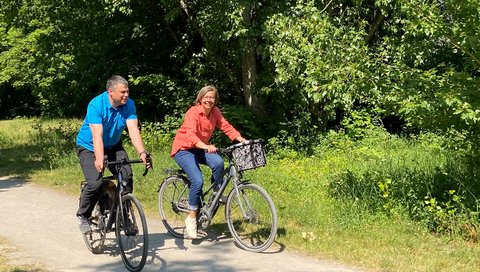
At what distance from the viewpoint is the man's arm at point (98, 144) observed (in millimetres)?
5496

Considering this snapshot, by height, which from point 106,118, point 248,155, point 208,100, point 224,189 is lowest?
point 224,189

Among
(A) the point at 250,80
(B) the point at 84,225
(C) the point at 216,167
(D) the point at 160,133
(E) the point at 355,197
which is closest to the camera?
(B) the point at 84,225

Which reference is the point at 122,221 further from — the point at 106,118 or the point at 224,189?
the point at 224,189

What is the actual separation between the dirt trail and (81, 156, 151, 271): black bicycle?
172 millimetres

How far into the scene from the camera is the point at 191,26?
15430 mm

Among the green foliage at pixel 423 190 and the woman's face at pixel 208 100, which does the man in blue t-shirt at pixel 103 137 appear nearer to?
the woman's face at pixel 208 100

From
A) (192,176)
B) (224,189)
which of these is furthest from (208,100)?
(224,189)

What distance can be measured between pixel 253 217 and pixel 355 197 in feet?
7.21

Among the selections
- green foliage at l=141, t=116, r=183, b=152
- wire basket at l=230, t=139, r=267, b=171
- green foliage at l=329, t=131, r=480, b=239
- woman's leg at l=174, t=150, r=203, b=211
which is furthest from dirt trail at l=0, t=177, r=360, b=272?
green foliage at l=141, t=116, r=183, b=152

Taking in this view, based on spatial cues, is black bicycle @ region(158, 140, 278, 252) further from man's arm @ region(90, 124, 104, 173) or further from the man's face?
man's arm @ region(90, 124, 104, 173)

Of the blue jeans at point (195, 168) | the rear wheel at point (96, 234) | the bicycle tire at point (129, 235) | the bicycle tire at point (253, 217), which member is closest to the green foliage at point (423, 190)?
the bicycle tire at point (253, 217)

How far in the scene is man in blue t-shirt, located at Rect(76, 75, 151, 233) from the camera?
5594mm

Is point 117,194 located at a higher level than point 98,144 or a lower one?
lower

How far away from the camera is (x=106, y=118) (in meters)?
5.71
